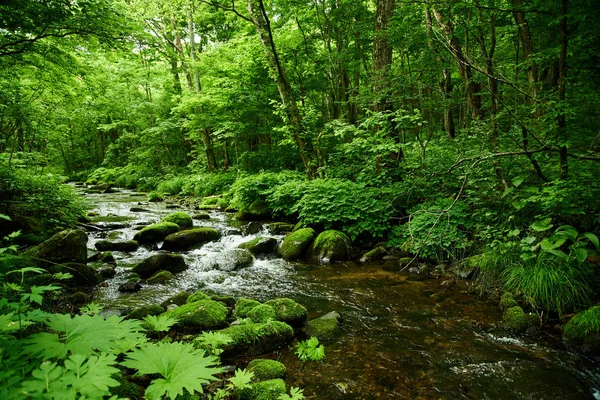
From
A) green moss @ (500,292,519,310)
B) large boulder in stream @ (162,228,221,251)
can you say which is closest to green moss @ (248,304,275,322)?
green moss @ (500,292,519,310)

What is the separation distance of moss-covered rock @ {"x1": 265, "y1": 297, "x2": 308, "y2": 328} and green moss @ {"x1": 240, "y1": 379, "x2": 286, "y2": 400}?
58.5 inches

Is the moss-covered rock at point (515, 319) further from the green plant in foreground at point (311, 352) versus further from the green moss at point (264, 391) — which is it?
the green moss at point (264, 391)

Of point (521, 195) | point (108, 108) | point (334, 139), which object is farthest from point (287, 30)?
point (108, 108)

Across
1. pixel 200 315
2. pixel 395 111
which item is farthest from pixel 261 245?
pixel 395 111

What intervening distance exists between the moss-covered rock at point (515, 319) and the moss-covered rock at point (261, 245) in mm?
5564

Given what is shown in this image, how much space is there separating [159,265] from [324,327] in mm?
4471

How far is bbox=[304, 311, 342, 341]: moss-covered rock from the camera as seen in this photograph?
4480 mm

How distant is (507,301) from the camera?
4992 millimetres

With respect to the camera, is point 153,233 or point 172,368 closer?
point 172,368

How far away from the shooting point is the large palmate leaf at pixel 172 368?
1.72 meters

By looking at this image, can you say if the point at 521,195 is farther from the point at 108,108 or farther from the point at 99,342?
the point at 108,108

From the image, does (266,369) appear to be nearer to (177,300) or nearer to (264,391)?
(264,391)

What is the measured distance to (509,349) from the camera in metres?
4.10

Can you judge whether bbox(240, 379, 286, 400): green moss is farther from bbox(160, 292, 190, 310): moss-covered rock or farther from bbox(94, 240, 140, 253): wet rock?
bbox(94, 240, 140, 253): wet rock
